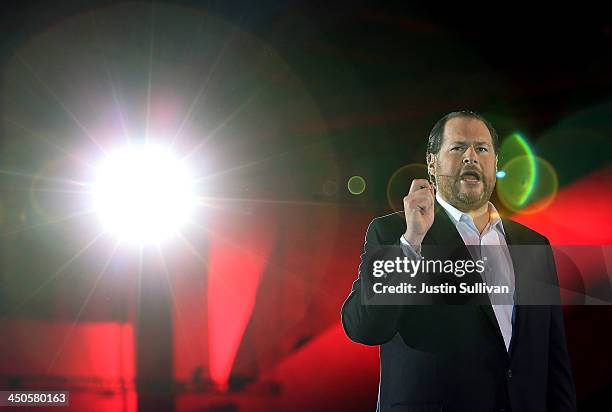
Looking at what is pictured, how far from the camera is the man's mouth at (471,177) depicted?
189 cm

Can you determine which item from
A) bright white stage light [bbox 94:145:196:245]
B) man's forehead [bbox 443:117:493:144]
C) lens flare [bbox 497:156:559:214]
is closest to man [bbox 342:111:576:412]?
man's forehead [bbox 443:117:493:144]

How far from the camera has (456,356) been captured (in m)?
1.65

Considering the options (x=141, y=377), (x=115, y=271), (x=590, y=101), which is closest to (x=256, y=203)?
(x=115, y=271)

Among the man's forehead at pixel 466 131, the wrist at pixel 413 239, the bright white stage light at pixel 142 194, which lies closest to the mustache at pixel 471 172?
the man's forehead at pixel 466 131

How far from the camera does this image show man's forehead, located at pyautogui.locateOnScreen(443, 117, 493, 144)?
1.95 meters

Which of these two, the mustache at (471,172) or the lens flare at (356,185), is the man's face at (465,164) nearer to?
the mustache at (471,172)

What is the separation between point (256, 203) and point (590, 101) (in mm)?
2004

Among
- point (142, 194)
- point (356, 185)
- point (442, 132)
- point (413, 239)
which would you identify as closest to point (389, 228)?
point (413, 239)

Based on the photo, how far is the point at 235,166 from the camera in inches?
129

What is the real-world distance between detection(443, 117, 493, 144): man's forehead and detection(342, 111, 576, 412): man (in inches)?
6.7

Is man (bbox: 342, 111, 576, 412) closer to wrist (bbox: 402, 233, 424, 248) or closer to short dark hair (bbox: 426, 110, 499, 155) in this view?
wrist (bbox: 402, 233, 424, 248)

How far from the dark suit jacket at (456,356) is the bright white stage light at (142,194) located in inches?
74.6

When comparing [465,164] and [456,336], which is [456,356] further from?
[465,164]

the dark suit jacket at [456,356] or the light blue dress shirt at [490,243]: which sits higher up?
the light blue dress shirt at [490,243]
